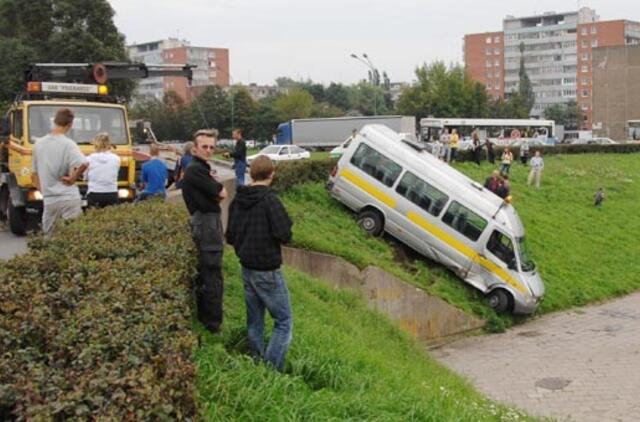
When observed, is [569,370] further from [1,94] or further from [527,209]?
[1,94]

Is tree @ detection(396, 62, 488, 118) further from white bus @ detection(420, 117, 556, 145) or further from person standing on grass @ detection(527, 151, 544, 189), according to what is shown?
person standing on grass @ detection(527, 151, 544, 189)

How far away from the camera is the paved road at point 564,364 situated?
13.8 m

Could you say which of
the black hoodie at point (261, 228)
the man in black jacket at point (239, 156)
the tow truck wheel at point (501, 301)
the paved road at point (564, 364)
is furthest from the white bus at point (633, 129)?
the black hoodie at point (261, 228)

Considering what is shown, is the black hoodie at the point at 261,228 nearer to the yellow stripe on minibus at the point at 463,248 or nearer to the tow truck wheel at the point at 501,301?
the yellow stripe on minibus at the point at 463,248

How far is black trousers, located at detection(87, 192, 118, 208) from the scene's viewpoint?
1225 cm

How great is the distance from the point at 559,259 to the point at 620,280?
70.0 inches

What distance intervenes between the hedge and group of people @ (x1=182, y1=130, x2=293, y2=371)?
0.31m

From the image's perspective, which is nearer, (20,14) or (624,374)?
(624,374)

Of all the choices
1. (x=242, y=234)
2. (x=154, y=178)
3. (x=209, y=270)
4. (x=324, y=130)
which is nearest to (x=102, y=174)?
(x=154, y=178)

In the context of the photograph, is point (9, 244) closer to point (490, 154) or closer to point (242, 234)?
point (242, 234)

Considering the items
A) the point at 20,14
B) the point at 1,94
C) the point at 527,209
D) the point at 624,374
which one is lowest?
the point at 624,374

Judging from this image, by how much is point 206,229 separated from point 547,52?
141m

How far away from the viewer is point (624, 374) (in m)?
15.7

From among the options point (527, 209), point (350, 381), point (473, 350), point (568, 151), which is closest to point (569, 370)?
point (473, 350)
